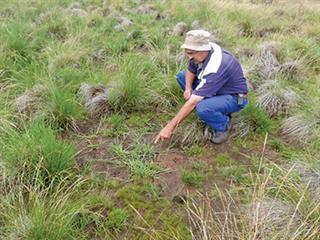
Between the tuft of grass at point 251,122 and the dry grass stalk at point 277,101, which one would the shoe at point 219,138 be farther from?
the dry grass stalk at point 277,101

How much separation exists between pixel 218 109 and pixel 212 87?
0.27 metres

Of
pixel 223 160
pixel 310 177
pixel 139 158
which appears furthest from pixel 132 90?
pixel 310 177

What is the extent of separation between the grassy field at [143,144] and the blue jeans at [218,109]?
0.22 m

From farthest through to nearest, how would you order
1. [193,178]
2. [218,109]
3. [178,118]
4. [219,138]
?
1. [219,138]
2. [218,109]
3. [178,118]
4. [193,178]

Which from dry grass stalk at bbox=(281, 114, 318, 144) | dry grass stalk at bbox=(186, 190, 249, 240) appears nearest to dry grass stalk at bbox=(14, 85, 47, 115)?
dry grass stalk at bbox=(186, 190, 249, 240)

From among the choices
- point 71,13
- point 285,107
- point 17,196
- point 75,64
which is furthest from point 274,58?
point 71,13

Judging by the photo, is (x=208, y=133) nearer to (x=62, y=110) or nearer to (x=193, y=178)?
(x=193, y=178)

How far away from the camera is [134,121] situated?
4.61m

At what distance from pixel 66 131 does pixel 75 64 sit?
179 centimetres

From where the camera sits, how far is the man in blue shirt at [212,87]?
384 centimetres

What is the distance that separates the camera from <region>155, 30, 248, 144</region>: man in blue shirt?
3.84 m

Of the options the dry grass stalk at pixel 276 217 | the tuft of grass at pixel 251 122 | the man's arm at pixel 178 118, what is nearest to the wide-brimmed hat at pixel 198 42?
the man's arm at pixel 178 118

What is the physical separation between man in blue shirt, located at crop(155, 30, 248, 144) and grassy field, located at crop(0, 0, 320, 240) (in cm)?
26

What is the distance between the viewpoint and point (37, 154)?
3.35 metres
